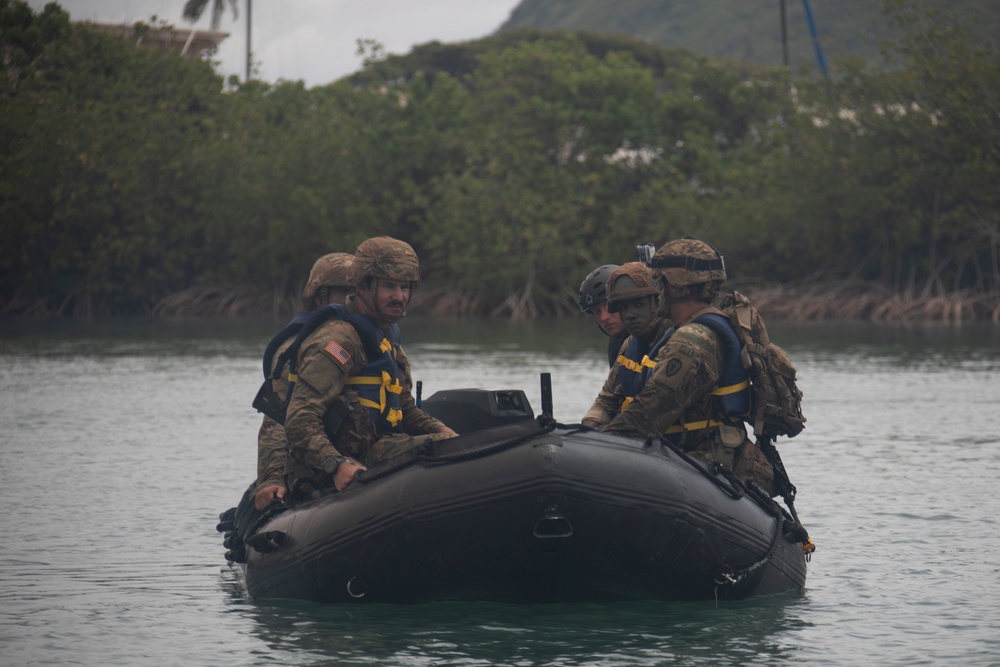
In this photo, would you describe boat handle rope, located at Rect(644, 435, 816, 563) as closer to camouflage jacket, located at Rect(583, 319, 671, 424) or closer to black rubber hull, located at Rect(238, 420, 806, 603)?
black rubber hull, located at Rect(238, 420, 806, 603)

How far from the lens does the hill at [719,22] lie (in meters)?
127

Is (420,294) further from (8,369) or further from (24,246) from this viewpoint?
(8,369)

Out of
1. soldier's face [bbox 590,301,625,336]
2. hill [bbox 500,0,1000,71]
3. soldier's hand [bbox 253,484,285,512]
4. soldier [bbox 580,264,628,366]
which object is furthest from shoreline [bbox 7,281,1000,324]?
hill [bbox 500,0,1000,71]

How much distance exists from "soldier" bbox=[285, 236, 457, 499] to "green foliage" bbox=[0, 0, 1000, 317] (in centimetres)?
3200

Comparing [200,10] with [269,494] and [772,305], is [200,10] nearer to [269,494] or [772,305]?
[772,305]

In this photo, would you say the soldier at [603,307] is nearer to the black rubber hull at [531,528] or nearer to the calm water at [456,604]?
the black rubber hull at [531,528]

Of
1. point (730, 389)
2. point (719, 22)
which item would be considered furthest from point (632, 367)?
point (719, 22)

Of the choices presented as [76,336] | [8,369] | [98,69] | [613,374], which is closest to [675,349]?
[613,374]

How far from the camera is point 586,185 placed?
4669 centimetres

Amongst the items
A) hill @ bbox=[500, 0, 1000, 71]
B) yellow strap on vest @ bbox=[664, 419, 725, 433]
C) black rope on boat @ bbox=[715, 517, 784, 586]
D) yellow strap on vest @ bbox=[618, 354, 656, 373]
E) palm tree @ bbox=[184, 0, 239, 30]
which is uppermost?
hill @ bbox=[500, 0, 1000, 71]

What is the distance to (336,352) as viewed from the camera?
6.79 metres

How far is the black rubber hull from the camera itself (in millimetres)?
6336

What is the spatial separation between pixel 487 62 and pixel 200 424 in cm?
3325

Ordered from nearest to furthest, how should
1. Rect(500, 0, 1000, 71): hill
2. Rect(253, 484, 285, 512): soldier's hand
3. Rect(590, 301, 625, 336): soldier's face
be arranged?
1. Rect(253, 484, 285, 512): soldier's hand
2. Rect(590, 301, 625, 336): soldier's face
3. Rect(500, 0, 1000, 71): hill
